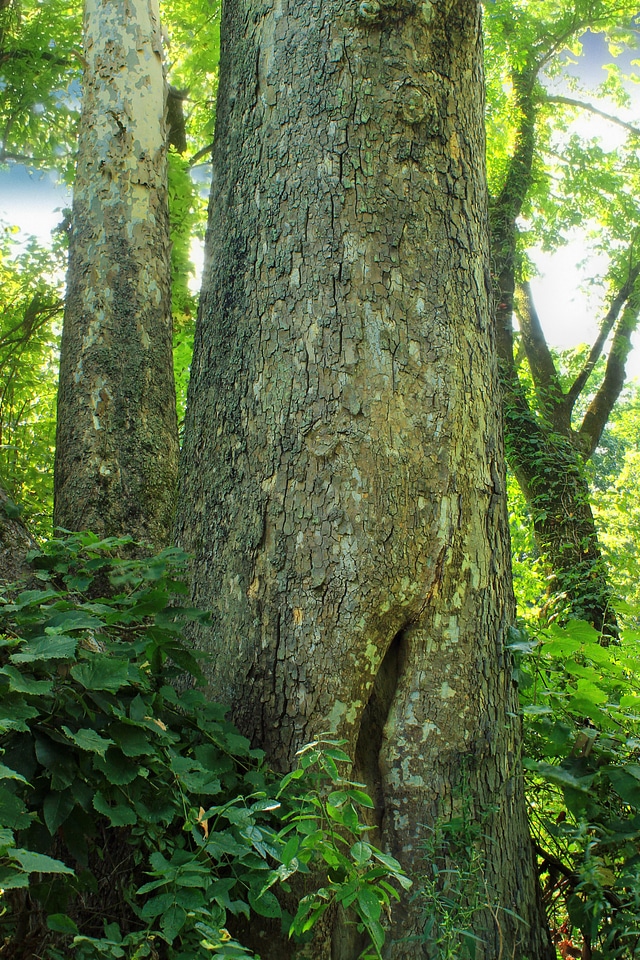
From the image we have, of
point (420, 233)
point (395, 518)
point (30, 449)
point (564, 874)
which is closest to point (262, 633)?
point (395, 518)

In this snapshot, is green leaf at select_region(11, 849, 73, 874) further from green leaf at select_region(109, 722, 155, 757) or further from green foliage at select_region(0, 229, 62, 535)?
green foliage at select_region(0, 229, 62, 535)

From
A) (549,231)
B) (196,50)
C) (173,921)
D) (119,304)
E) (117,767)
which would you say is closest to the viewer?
(173,921)

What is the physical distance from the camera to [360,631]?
194 centimetres

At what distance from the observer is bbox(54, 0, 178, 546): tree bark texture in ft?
10.1

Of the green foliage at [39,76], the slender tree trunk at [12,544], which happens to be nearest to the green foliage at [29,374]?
the green foliage at [39,76]

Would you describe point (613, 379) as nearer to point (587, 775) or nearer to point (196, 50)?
point (196, 50)

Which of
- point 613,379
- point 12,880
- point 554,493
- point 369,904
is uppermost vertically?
point 613,379

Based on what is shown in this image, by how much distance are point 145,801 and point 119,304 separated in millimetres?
2325

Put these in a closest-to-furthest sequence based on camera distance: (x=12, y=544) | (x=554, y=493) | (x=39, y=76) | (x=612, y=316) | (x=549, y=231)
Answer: (x=12, y=544) → (x=39, y=76) → (x=554, y=493) → (x=612, y=316) → (x=549, y=231)

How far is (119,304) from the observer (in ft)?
10.7

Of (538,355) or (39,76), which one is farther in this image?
(538,355)

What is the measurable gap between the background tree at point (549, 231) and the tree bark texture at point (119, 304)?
5.52m

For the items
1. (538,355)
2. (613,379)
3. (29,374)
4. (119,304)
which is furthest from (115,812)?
(613,379)

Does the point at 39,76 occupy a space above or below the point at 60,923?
above
